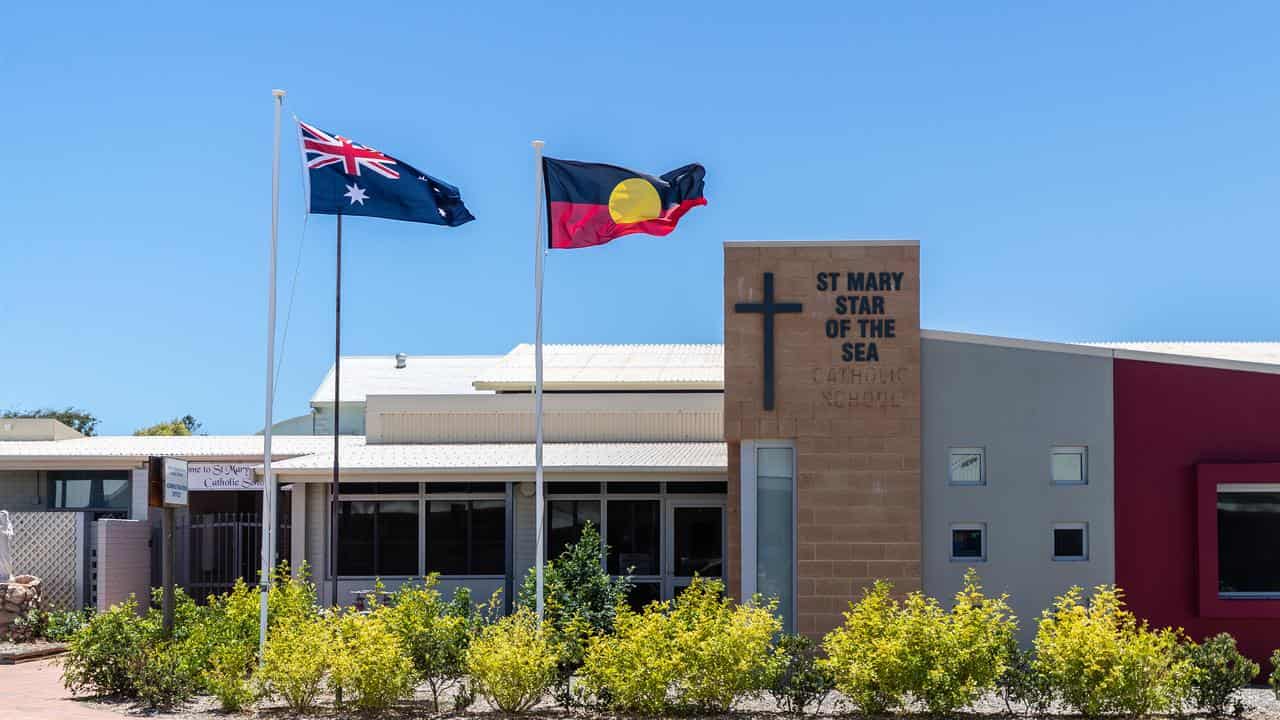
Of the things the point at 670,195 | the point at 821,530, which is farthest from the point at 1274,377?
the point at 670,195

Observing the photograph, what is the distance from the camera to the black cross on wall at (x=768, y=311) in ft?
54.1

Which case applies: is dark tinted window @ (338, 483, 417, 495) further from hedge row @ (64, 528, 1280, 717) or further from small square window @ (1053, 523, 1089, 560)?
small square window @ (1053, 523, 1089, 560)

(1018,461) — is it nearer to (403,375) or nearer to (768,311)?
(768,311)

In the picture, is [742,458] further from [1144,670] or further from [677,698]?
[1144,670]

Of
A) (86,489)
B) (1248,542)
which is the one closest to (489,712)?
(1248,542)

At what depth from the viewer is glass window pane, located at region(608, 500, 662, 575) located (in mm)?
22000

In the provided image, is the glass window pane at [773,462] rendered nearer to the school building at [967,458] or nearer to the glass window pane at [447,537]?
the school building at [967,458]

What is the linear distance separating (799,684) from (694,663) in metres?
1.30

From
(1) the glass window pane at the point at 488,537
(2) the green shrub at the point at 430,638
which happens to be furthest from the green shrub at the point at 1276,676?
(1) the glass window pane at the point at 488,537

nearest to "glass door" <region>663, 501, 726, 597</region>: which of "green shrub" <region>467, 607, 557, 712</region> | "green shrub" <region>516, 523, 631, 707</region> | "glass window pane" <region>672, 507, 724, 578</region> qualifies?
"glass window pane" <region>672, 507, 724, 578</region>

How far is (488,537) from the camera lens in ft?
72.9

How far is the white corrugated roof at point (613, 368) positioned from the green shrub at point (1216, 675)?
37.9 ft

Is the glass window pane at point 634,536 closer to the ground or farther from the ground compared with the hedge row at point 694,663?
farther from the ground

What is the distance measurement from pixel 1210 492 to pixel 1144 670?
11.6 feet
